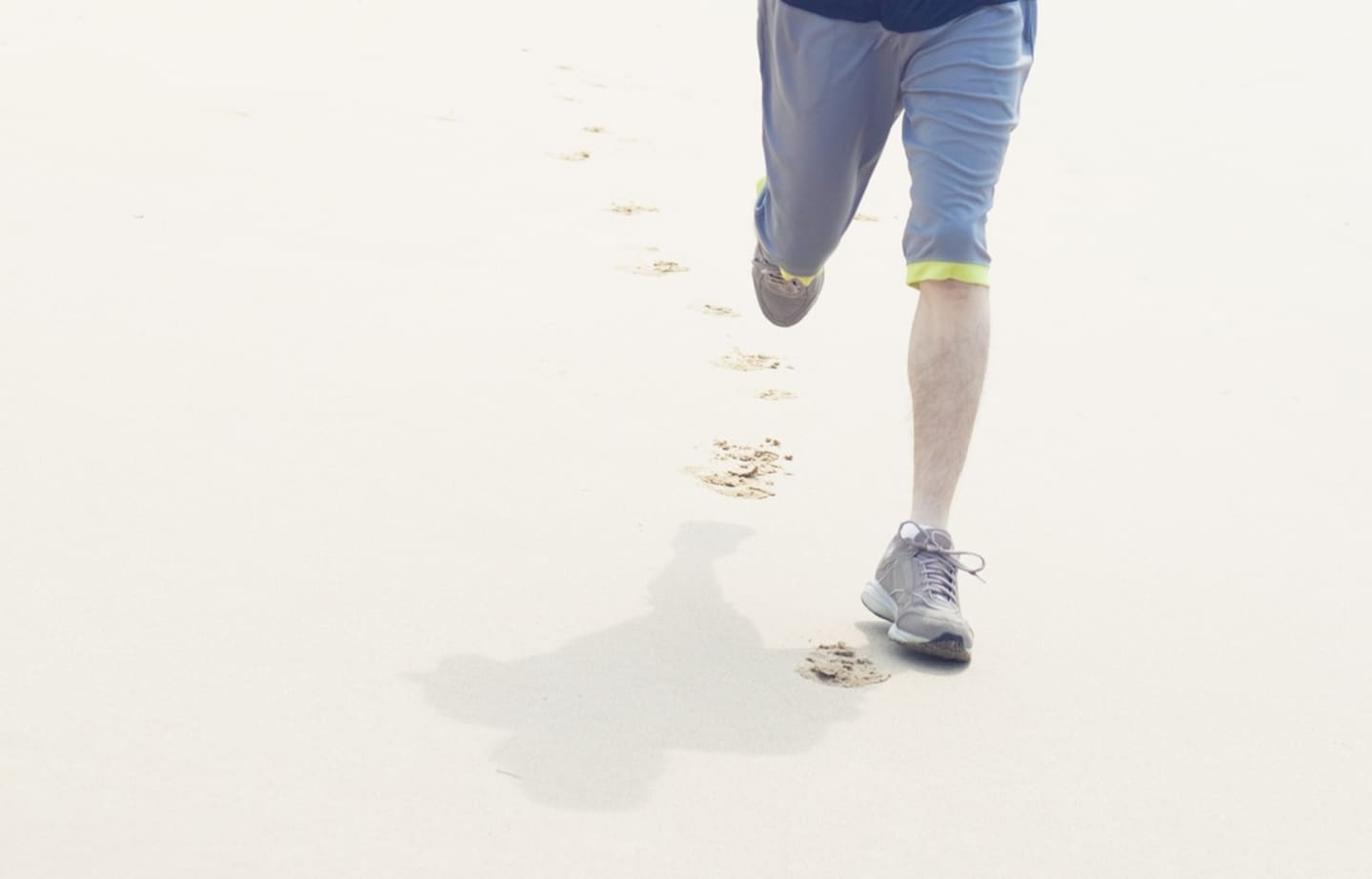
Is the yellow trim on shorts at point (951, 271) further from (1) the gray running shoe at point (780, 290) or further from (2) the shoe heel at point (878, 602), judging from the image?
(1) the gray running shoe at point (780, 290)

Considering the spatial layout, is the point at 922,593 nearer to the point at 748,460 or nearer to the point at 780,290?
the point at 748,460

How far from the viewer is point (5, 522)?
2.84 metres

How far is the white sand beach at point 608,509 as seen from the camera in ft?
7.37

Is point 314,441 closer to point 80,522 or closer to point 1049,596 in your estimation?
point 80,522

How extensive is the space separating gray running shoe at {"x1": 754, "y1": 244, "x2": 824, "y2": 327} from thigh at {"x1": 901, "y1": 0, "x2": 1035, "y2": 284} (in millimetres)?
722

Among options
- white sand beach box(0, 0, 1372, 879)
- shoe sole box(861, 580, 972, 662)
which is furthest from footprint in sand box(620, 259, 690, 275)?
shoe sole box(861, 580, 972, 662)

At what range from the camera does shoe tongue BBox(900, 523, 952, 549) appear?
2.85 metres

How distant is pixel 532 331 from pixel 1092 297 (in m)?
1.79

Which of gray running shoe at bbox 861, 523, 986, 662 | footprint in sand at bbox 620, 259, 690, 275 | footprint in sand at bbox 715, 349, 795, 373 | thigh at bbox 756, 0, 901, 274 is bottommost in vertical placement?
footprint in sand at bbox 715, 349, 795, 373

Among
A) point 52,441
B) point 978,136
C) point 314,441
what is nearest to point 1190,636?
point 978,136

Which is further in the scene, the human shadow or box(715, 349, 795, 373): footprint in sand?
box(715, 349, 795, 373): footprint in sand

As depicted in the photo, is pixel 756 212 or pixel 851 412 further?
pixel 851 412

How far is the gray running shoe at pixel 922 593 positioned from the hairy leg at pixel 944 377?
6cm

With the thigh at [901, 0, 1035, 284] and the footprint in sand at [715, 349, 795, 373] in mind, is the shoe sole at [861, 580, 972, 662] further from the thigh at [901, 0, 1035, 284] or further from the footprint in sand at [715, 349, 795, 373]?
the footprint in sand at [715, 349, 795, 373]
